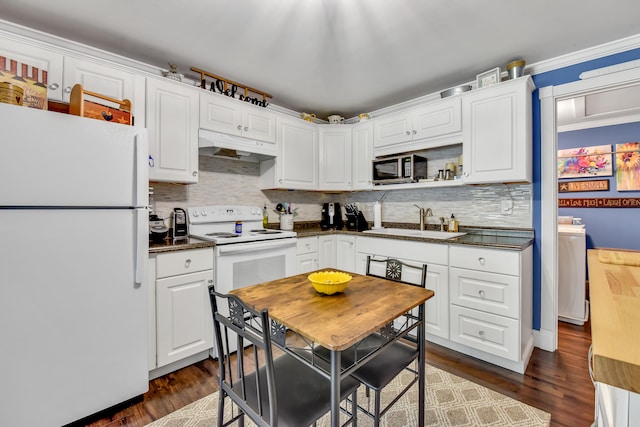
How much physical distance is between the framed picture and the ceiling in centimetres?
9

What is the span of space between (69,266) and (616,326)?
213 cm

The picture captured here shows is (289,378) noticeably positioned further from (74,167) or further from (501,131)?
(501,131)

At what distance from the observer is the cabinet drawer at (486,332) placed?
81.4 inches

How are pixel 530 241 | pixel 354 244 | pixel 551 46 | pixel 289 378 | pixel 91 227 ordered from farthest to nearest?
pixel 354 244
pixel 530 241
pixel 551 46
pixel 91 227
pixel 289 378

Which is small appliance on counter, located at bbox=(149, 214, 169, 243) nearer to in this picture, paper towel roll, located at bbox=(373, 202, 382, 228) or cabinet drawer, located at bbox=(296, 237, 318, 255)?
cabinet drawer, located at bbox=(296, 237, 318, 255)

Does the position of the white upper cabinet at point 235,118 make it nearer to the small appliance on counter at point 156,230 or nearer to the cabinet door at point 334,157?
the cabinet door at point 334,157

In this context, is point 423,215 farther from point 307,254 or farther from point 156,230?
point 156,230

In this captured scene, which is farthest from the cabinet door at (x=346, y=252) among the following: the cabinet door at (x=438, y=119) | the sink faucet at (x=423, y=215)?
the cabinet door at (x=438, y=119)

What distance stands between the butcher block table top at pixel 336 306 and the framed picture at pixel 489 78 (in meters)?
1.97

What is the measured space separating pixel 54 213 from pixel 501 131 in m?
3.00

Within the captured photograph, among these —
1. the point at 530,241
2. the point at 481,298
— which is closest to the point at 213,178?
the point at 481,298

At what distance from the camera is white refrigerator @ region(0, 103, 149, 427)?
4.57 ft

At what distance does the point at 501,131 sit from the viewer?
2.33 meters

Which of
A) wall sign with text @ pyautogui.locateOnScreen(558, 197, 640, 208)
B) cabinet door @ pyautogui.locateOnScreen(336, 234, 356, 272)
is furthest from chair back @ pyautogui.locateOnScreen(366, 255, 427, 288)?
wall sign with text @ pyautogui.locateOnScreen(558, 197, 640, 208)
